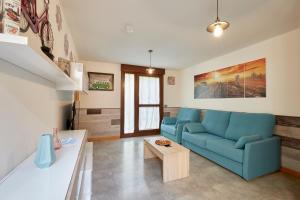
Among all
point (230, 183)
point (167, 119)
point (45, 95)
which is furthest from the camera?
point (167, 119)

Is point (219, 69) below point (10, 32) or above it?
above

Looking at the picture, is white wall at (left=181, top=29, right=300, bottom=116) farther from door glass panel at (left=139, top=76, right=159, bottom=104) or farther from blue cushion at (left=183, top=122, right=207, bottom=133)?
door glass panel at (left=139, top=76, right=159, bottom=104)

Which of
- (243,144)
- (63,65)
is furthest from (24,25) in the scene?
(243,144)

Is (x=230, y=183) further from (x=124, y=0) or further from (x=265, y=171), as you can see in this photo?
(x=124, y=0)

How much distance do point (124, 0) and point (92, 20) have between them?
72 cm

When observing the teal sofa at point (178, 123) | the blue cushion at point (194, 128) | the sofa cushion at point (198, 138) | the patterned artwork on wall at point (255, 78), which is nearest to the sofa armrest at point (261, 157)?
the sofa cushion at point (198, 138)

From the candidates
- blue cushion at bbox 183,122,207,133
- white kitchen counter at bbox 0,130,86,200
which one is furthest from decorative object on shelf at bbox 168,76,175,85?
white kitchen counter at bbox 0,130,86,200

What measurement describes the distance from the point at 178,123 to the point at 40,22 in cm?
357

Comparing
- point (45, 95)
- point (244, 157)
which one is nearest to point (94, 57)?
point (45, 95)

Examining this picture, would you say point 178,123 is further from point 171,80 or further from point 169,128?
point 171,80

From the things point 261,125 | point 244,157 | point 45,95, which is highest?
point 45,95

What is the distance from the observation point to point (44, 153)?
961mm

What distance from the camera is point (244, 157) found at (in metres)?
2.22

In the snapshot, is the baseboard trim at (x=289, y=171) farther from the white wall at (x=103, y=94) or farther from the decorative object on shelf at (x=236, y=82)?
the white wall at (x=103, y=94)
